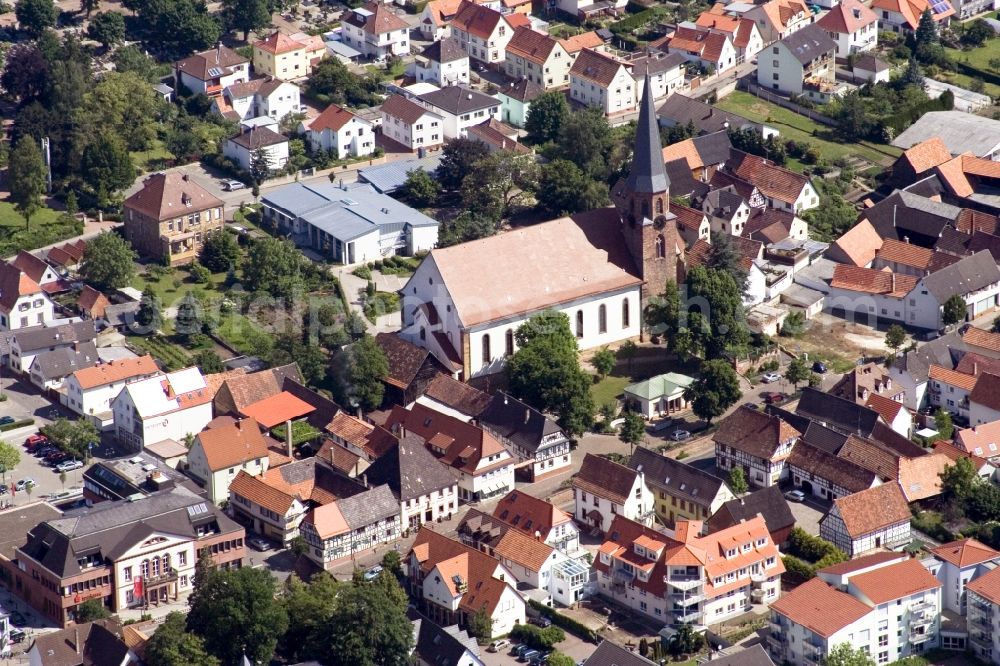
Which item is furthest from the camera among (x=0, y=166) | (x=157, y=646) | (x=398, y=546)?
(x=0, y=166)

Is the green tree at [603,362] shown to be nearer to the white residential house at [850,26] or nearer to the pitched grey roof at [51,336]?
the pitched grey roof at [51,336]

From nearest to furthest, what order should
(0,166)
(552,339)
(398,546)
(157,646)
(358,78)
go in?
1. (157,646)
2. (398,546)
3. (552,339)
4. (0,166)
5. (358,78)

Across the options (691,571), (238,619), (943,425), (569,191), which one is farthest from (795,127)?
(238,619)

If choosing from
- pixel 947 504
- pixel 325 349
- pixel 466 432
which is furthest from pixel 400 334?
pixel 947 504

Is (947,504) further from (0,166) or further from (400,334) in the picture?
(0,166)

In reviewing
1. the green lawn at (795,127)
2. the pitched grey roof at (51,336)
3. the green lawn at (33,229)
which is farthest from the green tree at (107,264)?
the green lawn at (795,127)

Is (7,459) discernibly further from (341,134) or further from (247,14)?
(247,14)
